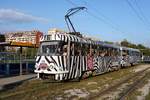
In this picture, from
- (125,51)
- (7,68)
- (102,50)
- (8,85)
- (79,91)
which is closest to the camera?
(79,91)

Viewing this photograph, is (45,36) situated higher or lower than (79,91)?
higher

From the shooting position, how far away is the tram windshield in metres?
16.9

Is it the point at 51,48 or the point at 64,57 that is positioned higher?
the point at 51,48

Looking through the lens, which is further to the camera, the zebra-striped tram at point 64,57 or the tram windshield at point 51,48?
the tram windshield at point 51,48

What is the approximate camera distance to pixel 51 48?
56.2 ft

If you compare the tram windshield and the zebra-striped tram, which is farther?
the tram windshield

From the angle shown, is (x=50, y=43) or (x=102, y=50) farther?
(x=102, y=50)

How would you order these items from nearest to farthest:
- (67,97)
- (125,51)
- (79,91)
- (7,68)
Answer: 1. (67,97)
2. (79,91)
3. (7,68)
4. (125,51)

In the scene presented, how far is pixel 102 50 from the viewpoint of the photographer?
25.3m

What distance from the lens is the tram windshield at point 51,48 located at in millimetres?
16922

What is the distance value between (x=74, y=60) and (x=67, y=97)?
6.05 metres

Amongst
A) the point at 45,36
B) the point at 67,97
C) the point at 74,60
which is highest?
the point at 45,36

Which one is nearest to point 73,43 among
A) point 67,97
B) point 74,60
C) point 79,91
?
point 74,60

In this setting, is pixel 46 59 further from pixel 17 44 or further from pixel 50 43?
pixel 17 44
